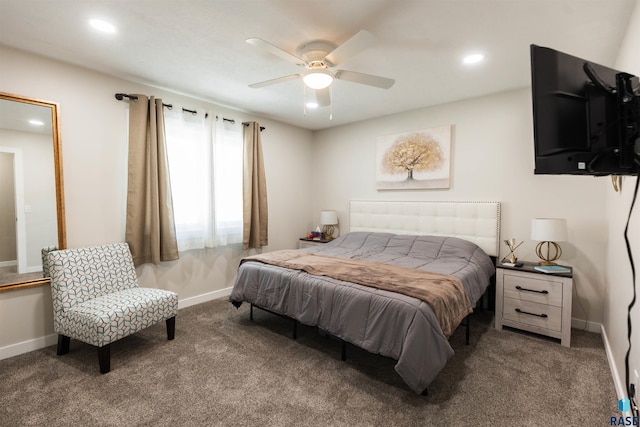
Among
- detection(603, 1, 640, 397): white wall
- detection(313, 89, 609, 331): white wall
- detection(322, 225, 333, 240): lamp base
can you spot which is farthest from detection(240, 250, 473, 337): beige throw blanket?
detection(322, 225, 333, 240): lamp base

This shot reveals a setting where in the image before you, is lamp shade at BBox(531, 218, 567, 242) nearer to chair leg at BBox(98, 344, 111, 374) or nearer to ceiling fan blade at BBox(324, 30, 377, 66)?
ceiling fan blade at BBox(324, 30, 377, 66)

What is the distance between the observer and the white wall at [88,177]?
8.42 feet

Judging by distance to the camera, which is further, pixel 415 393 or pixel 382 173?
pixel 382 173

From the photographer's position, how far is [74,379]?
2189 millimetres

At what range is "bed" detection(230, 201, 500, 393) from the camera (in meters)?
1.97

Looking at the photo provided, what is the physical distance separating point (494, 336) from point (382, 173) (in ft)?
8.26

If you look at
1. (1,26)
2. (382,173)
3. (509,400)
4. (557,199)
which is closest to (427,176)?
(382,173)

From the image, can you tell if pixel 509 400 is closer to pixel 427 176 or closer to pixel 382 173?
pixel 427 176

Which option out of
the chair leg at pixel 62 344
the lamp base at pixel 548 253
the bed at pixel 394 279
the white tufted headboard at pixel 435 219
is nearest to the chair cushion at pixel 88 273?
the chair leg at pixel 62 344

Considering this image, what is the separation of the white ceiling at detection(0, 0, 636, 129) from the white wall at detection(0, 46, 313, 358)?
19cm

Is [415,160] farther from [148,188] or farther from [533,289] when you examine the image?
[148,188]

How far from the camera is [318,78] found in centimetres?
237

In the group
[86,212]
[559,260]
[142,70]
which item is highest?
[142,70]

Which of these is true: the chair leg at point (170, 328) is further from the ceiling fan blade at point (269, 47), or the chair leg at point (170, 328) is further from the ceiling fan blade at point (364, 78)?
the ceiling fan blade at point (364, 78)
